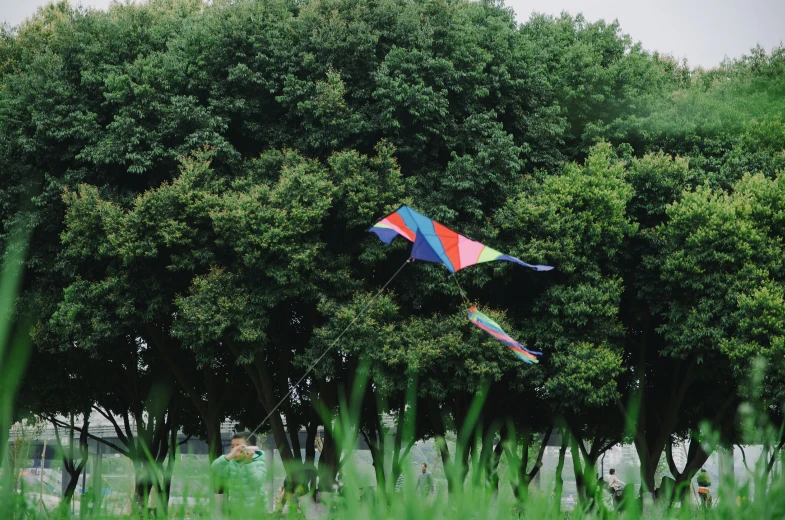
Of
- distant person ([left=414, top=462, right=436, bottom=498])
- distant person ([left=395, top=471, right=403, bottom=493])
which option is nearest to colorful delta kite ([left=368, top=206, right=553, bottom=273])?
distant person ([left=414, top=462, right=436, bottom=498])

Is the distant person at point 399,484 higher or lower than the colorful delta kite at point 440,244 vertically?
lower

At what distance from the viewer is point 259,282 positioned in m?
15.1

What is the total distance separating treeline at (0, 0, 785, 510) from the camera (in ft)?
48.3

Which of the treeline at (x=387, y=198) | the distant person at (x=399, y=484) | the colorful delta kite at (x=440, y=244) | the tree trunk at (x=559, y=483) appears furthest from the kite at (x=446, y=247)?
the distant person at (x=399, y=484)

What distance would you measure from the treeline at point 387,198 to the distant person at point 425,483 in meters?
11.8

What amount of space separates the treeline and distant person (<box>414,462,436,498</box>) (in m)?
11.8

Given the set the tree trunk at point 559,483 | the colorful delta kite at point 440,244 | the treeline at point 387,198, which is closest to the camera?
the tree trunk at point 559,483

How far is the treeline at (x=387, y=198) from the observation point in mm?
14711

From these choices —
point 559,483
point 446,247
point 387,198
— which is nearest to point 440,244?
point 446,247

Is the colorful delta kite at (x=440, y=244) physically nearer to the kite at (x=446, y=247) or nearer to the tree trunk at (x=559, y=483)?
the kite at (x=446, y=247)

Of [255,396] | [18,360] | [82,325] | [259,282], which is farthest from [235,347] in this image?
[18,360]

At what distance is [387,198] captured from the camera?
49.0 feet

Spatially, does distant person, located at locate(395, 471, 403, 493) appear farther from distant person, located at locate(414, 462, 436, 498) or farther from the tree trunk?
the tree trunk

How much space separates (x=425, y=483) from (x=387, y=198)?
41.5 ft
